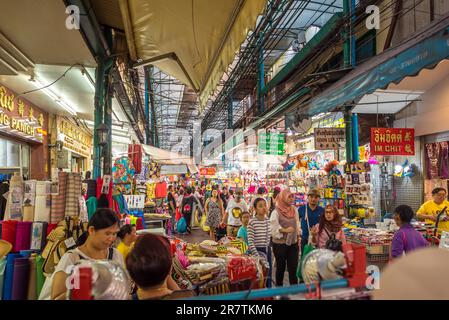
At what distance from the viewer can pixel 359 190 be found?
713 centimetres

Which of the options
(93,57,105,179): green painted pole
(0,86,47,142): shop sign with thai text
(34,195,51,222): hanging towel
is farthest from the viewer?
(0,86,47,142): shop sign with thai text

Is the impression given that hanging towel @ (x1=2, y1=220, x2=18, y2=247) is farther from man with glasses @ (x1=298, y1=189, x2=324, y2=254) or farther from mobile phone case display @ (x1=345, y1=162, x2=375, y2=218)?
mobile phone case display @ (x1=345, y1=162, x2=375, y2=218)

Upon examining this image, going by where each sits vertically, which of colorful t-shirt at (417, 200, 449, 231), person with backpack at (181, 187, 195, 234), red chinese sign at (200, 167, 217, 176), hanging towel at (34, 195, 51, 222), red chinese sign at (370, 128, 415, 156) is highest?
red chinese sign at (370, 128, 415, 156)

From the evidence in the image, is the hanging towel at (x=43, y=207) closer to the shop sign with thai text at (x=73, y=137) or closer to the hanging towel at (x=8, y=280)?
the hanging towel at (x=8, y=280)

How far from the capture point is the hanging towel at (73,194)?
3.28m

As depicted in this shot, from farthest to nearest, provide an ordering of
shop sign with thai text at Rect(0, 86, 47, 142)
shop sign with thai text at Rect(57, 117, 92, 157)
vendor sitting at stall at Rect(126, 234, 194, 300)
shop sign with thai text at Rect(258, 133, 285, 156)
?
1. shop sign with thai text at Rect(258, 133, 285, 156)
2. shop sign with thai text at Rect(57, 117, 92, 157)
3. shop sign with thai text at Rect(0, 86, 47, 142)
4. vendor sitting at stall at Rect(126, 234, 194, 300)

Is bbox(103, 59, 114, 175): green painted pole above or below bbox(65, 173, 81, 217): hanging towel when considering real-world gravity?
above

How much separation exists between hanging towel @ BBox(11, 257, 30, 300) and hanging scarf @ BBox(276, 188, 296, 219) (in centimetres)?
355

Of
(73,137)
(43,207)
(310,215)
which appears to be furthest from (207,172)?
(43,207)

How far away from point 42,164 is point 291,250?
5.74m

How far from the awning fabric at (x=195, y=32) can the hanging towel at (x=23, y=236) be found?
2195 millimetres

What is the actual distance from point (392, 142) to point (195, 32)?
5.84 meters

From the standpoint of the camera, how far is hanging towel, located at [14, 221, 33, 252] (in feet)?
9.99

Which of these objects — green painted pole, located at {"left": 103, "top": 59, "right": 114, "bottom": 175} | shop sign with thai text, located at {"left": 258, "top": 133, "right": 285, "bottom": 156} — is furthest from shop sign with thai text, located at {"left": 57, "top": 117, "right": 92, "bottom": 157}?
shop sign with thai text, located at {"left": 258, "top": 133, "right": 285, "bottom": 156}
